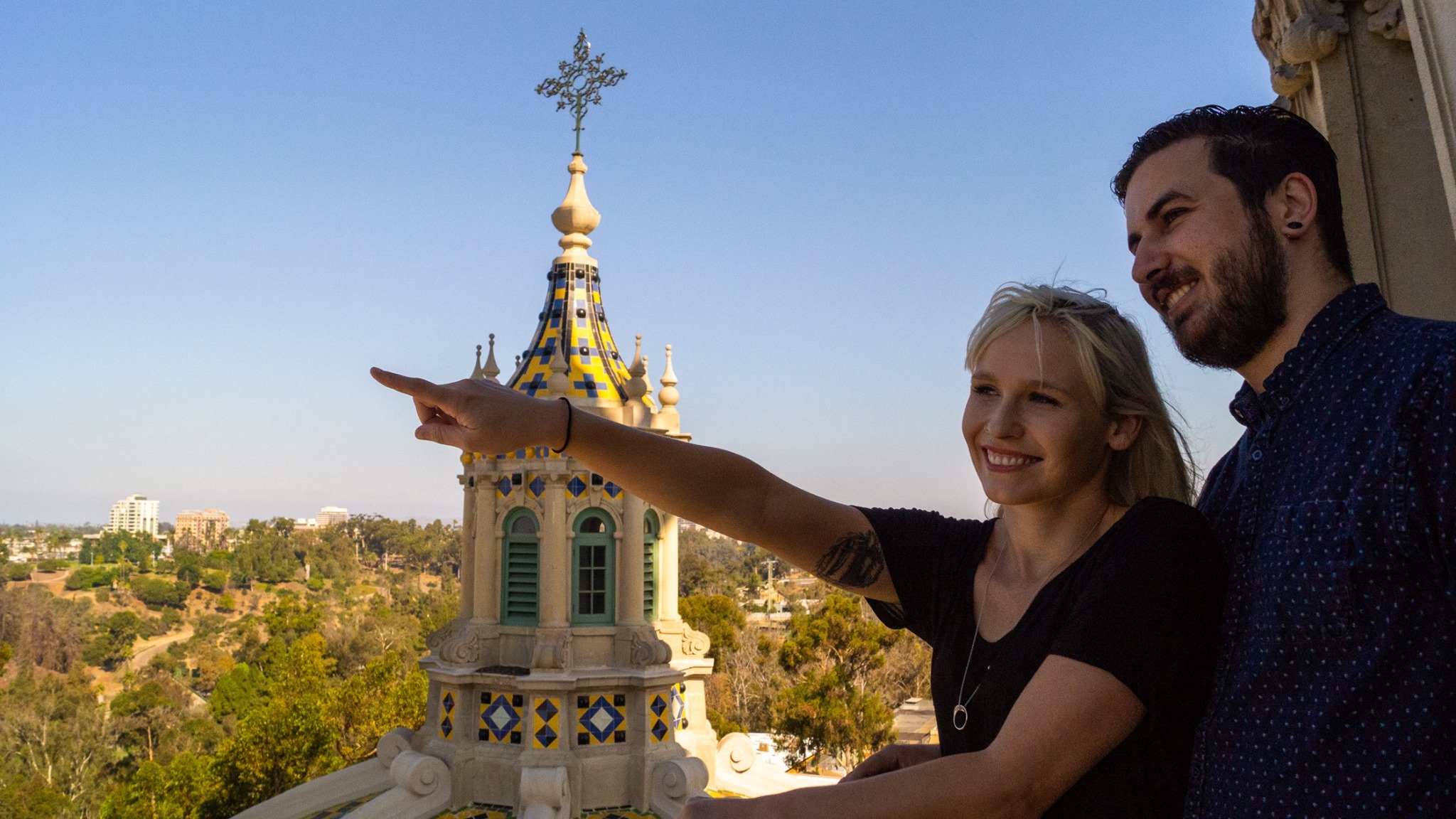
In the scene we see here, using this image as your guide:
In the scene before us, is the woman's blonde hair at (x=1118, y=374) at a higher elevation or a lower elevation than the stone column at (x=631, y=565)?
Answer: higher

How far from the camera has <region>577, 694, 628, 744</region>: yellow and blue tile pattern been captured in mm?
8227

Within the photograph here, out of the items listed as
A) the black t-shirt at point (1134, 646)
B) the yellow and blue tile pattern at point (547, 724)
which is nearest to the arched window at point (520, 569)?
the yellow and blue tile pattern at point (547, 724)

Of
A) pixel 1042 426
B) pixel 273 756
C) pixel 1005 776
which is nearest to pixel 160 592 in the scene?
pixel 273 756

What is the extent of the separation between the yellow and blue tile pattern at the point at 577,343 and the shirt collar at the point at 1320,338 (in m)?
7.90

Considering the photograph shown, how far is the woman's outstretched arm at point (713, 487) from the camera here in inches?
74.4

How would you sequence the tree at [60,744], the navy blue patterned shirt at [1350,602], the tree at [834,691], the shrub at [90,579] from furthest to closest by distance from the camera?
the shrub at [90,579] < the tree at [60,744] < the tree at [834,691] < the navy blue patterned shirt at [1350,602]

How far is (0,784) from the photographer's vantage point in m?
24.3

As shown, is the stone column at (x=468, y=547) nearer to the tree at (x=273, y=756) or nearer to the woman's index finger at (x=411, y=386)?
the woman's index finger at (x=411, y=386)

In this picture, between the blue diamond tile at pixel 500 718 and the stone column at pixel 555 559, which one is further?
the stone column at pixel 555 559

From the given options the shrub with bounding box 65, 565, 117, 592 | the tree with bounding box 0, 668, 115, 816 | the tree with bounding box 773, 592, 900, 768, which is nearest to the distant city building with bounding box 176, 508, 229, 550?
the shrub with bounding box 65, 565, 117, 592

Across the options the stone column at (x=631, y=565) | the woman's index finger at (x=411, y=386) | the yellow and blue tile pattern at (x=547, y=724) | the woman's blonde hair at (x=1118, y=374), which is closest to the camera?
the woman's blonde hair at (x=1118, y=374)

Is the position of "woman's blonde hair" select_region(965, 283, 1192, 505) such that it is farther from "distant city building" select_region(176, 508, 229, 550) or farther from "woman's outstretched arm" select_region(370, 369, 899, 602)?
"distant city building" select_region(176, 508, 229, 550)

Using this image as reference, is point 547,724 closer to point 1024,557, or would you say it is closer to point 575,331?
point 575,331

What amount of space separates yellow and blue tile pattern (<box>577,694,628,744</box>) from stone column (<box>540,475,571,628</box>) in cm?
67
